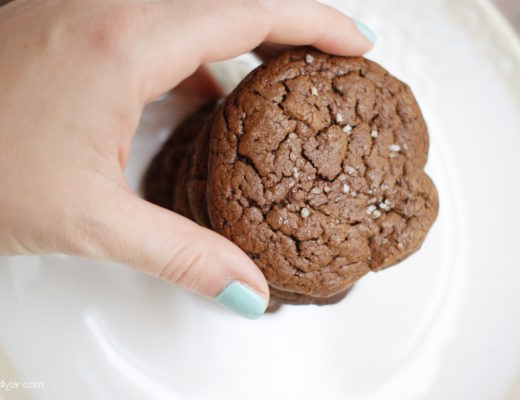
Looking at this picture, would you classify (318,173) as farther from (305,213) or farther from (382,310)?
(382,310)

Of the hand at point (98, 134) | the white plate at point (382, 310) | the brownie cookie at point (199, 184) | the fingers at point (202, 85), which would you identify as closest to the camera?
the hand at point (98, 134)

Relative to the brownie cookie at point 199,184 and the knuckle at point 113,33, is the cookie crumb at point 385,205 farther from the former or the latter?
the knuckle at point 113,33

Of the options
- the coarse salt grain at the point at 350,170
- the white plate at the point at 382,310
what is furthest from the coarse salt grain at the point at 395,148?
the white plate at the point at 382,310

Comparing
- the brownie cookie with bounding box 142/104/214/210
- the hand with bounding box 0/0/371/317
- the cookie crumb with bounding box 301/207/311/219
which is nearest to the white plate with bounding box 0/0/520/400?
the brownie cookie with bounding box 142/104/214/210

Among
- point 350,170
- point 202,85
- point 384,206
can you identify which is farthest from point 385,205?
point 202,85

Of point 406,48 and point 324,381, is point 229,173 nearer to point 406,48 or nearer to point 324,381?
point 324,381

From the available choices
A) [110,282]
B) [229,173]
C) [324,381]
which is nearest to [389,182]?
[229,173]

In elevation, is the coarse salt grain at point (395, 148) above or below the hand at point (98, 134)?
above

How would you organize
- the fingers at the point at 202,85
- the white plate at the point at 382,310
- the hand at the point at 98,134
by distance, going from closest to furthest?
the hand at the point at 98,134, the white plate at the point at 382,310, the fingers at the point at 202,85
